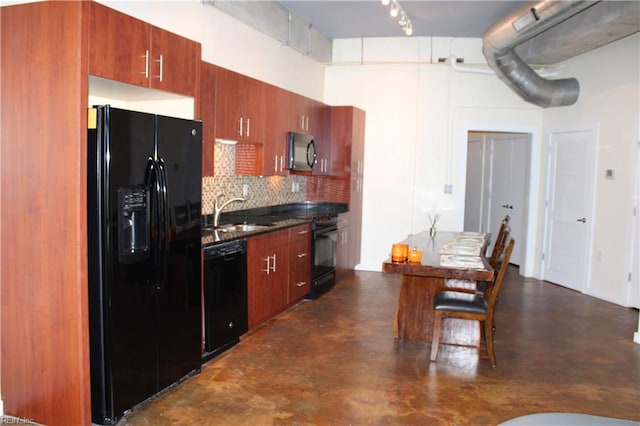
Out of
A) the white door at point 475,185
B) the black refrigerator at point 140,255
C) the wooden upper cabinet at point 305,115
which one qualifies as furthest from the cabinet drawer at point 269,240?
the white door at point 475,185

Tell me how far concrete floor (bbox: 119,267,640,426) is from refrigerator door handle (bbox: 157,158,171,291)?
809mm

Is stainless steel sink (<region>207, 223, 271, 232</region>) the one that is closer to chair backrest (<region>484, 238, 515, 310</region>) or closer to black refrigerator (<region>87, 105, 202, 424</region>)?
black refrigerator (<region>87, 105, 202, 424</region>)

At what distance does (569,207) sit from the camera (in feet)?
23.8

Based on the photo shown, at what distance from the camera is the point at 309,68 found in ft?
24.5

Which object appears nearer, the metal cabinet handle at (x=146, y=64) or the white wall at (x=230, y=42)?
the metal cabinet handle at (x=146, y=64)

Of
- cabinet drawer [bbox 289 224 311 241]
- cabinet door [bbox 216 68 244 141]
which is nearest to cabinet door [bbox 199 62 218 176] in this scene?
cabinet door [bbox 216 68 244 141]

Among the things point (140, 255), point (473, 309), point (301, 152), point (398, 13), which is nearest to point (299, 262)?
point (301, 152)

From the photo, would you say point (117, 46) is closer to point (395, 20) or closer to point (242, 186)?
point (242, 186)

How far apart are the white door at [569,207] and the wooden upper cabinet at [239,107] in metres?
4.29

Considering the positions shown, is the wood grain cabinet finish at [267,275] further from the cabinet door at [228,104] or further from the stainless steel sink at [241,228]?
the cabinet door at [228,104]

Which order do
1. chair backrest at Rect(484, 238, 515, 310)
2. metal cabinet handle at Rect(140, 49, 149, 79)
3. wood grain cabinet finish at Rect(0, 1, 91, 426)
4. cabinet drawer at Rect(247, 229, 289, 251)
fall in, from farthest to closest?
cabinet drawer at Rect(247, 229, 289, 251) < chair backrest at Rect(484, 238, 515, 310) < metal cabinet handle at Rect(140, 49, 149, 79) < wood grain cabinet finish at Rect(0, 1, 91, 426)

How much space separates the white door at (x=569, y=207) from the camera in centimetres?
693

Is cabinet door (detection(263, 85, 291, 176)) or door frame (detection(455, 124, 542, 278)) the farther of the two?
door frame (detection(455, 124, 542, 278))

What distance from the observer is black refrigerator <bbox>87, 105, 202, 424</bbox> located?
9.55ft
